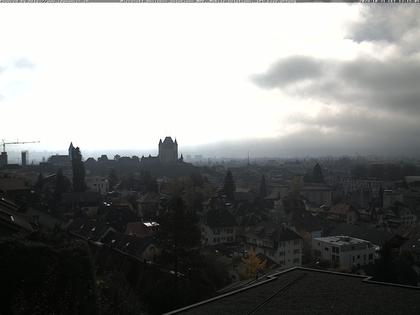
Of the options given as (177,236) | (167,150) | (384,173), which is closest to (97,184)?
(167,150)

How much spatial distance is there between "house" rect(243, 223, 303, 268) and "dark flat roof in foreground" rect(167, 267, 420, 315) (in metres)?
10.3

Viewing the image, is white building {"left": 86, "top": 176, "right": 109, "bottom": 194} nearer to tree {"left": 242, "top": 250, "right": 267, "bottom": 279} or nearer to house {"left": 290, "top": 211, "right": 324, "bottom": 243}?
house {"left": 290, "top": 211, "right": 324, "bottom": 243}

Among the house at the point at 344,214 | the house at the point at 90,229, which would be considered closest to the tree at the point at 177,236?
the house at the point at 90,229

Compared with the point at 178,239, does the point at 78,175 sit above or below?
above

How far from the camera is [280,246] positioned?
1552 cm

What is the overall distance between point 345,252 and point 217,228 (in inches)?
225

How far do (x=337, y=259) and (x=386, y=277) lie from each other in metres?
4.21

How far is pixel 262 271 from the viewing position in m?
12.4

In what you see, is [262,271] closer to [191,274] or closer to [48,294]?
[191,274]

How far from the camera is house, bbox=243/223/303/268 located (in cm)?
1554

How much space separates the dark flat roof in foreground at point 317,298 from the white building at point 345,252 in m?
11.1

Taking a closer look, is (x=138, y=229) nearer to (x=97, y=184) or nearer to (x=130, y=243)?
(x=130, y=243)

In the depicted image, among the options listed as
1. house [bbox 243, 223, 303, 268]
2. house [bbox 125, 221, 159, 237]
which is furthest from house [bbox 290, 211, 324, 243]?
house [bbox 125, 221, 159, 237]

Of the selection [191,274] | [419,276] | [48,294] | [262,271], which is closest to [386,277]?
[419,276]
